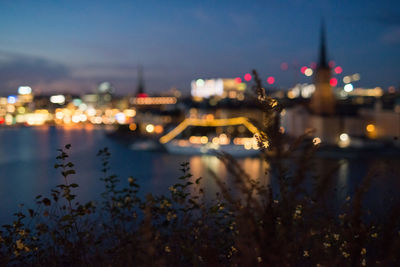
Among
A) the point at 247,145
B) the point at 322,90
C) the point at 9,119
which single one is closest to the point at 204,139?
the point at 247,145

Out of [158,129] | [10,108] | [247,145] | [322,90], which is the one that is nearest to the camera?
[247,145]

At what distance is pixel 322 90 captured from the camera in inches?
637

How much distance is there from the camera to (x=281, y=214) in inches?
32.9

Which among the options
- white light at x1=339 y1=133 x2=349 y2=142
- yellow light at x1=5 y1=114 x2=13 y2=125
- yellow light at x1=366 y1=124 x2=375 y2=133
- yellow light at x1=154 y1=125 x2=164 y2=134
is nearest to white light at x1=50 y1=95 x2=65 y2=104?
yellow light at x1=5 y1=114 x2=13 y2=125

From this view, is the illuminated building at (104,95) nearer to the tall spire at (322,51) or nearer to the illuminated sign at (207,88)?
the illuminated sign at (207,88)

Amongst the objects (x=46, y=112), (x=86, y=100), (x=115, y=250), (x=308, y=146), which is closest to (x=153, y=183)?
(x=115, y=250)

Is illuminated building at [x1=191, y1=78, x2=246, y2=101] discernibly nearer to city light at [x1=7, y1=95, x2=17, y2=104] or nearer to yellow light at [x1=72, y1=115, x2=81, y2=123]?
yellow light at [x1=72, y1=115, x2=81, y2=123]

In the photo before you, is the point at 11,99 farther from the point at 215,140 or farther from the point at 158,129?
the point at 215,140

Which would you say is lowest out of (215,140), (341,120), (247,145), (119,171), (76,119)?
(119,171)

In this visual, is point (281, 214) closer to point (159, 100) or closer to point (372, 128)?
point (372, 128)

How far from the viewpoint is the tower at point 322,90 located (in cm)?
1557

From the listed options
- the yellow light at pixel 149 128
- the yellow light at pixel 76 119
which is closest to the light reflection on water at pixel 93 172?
the yellow light at pixel 149 128

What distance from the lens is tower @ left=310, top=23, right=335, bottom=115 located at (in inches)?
613

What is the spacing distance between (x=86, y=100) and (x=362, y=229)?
170 feet
